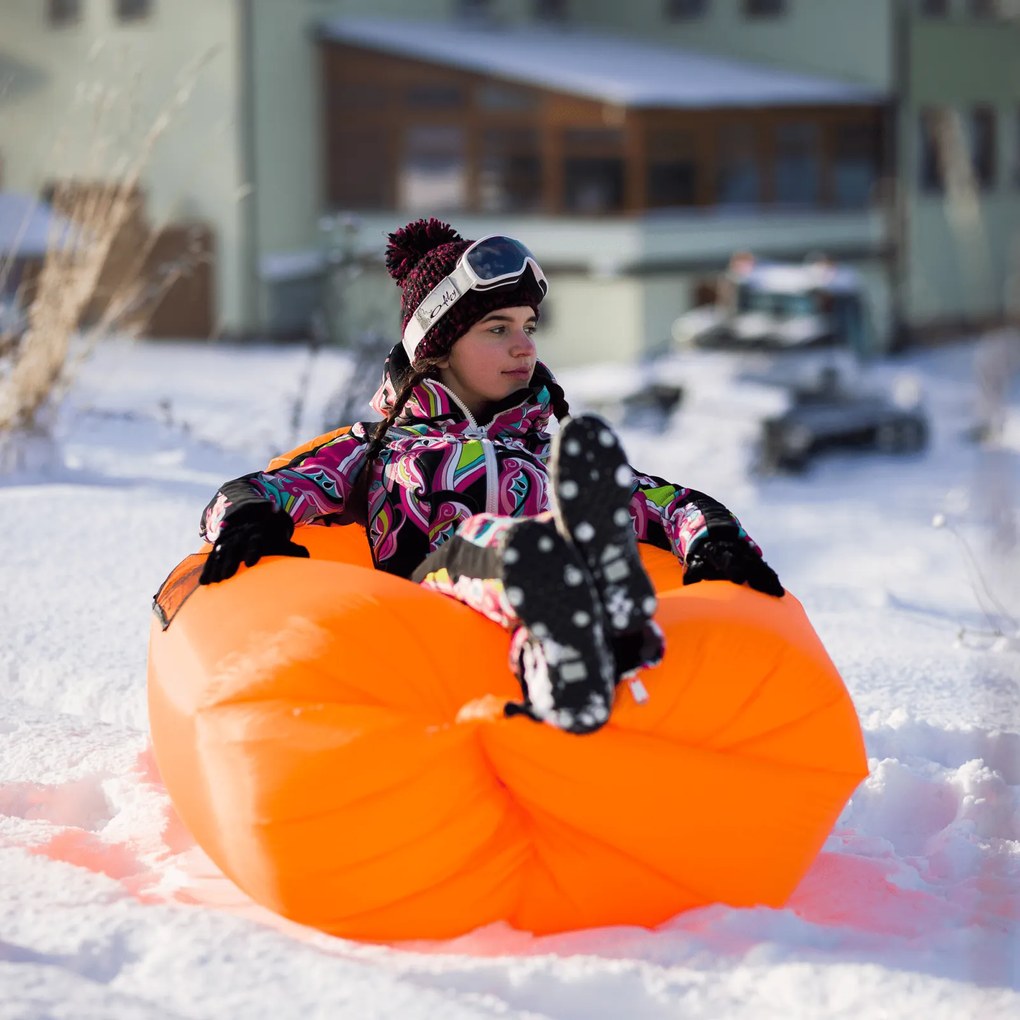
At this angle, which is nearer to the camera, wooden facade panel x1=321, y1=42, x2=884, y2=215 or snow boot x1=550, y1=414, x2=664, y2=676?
snow boot x1=550, y1=414, x2=664, y2=676

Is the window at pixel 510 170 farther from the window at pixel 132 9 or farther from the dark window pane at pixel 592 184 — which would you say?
the window at pixel 132 9

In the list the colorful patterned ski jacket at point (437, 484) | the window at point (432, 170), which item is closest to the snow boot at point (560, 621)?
the colorful patterned ski jacket at point (437, 484)

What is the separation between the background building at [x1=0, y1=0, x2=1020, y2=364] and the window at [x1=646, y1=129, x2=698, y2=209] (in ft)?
0.09

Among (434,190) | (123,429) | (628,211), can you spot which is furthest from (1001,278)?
(123,429)

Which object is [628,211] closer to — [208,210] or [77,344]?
[208,210]

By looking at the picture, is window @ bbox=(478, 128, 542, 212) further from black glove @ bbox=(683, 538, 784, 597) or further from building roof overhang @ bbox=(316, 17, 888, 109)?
black glove @ bbox=(683, 538, 784, 597)

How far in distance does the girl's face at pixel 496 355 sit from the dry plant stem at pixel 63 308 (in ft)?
6.96

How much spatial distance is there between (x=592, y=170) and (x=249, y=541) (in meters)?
13.6

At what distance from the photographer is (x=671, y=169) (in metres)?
16.1

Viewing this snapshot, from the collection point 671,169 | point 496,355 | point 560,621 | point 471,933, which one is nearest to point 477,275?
point 496,355

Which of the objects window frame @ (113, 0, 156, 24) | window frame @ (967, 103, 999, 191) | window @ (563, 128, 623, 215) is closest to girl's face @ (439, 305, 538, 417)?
window @ (563, 128, 623, 215)

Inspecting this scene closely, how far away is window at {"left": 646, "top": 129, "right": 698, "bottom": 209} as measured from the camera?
15852 mm

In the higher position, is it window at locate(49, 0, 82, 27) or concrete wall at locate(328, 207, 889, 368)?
window at locate(49, 0, 82, 27)

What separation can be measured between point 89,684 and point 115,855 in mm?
846
